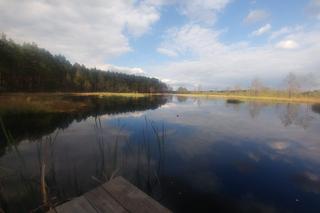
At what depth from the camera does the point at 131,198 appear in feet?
13.4

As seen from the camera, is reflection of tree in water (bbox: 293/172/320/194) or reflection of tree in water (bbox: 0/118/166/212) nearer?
reflection of tree in water (bbox: 0/118/166/212)

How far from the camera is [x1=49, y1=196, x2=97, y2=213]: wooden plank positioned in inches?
146

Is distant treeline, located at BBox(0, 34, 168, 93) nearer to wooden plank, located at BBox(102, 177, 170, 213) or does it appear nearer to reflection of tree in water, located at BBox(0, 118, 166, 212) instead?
reflection of tree in water, located at BBox(0, 118, 166, 212)

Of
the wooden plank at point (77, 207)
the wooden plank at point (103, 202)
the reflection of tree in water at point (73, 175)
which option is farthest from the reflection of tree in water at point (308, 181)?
the wooden plank at point (77, 207)

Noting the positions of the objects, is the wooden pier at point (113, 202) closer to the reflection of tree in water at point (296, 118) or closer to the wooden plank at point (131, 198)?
the wooden plank at point (131, 198)

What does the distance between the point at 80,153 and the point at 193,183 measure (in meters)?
6.12

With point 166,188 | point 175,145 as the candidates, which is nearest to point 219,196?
point 166,188

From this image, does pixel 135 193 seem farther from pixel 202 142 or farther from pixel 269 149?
pixel 269 149

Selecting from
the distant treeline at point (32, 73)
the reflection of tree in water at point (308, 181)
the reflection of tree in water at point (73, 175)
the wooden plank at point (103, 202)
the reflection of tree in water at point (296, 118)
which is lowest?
the reflection of tree in water at point (308, 181)

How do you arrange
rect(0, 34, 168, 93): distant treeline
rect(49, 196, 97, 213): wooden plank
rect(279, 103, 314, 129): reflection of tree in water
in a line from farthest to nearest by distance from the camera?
rect(0, 34, 168, 93): distant treeline < rect(279, 103, 314, 129): reflection of tree in water < rect(49, 196, 97, 213): wooden plank

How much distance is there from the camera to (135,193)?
425cm

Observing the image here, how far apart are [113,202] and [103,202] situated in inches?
8.1

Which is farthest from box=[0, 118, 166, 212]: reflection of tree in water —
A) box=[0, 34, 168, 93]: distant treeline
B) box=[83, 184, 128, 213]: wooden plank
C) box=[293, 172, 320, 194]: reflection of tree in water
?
box=[0, 34, 168, 93]: distant treeline

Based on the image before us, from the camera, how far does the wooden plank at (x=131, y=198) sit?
12.4ft
